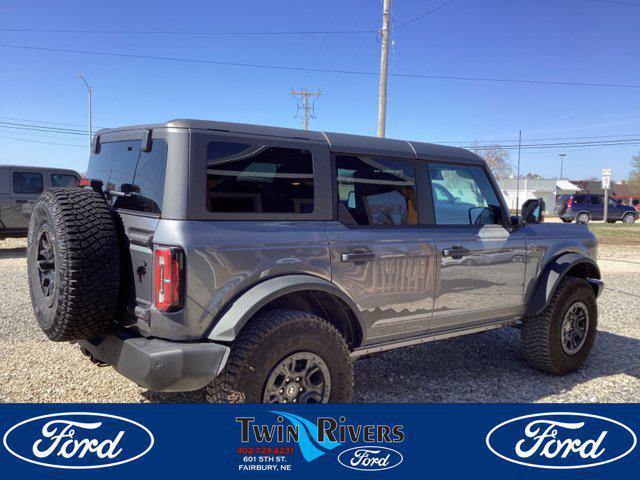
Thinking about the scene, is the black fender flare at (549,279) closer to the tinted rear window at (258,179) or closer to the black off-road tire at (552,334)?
the black off-road tire at (552,334)

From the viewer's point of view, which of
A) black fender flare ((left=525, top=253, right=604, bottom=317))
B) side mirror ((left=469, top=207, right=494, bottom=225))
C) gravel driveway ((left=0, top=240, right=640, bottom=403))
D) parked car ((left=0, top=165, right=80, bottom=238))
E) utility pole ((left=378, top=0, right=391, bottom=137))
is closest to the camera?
gravel driveway ((left=0, top=240, right=640, bottom=403))

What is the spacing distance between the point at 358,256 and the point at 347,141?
82 centimetres

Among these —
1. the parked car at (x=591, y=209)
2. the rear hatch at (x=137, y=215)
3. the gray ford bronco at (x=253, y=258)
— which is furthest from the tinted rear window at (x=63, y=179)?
the parked car at (x=591, y=209)

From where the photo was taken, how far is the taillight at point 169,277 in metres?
2.66

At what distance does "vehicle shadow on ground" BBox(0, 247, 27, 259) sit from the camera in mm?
11337

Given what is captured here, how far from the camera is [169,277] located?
8.71 ft

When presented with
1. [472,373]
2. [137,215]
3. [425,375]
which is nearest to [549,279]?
[472,373]

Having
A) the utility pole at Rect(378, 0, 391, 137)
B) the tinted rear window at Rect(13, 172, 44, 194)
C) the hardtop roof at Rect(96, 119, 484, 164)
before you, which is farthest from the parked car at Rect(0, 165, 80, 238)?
the hardtop roof at Rect(96, 119, 484, 164)

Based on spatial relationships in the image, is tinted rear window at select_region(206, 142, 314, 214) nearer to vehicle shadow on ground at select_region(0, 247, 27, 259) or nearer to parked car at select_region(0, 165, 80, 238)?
parked car at select_region(0, 165, 80, 238)

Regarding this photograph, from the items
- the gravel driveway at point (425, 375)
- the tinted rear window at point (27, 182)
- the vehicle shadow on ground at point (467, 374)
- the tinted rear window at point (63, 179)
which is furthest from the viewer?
the tinted rear window at point (63, 179)

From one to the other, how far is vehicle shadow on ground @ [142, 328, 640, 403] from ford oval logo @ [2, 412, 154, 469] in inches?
48.6

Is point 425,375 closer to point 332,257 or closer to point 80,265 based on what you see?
point 332,257

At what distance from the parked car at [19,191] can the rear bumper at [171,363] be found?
9.56 m

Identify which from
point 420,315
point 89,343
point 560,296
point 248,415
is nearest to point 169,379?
point 248,415
